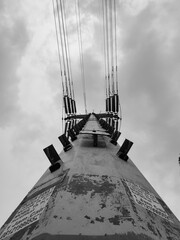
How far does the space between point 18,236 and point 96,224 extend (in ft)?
2.83

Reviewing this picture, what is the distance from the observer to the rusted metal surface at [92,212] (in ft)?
6.97

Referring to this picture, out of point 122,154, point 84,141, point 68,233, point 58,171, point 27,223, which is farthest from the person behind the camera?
point 84,141

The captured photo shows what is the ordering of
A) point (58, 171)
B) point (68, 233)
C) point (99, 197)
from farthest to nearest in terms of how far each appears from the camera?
1. point (58, 171)
2. point (99, 197)
3. point (68, 233)

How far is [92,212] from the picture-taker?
243 centimetres

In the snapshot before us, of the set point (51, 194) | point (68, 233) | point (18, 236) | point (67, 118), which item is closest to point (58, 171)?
point (51, 194)

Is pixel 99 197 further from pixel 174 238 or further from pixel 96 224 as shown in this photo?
pixel 174 238

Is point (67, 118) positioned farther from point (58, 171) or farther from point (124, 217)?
point (124, 217)

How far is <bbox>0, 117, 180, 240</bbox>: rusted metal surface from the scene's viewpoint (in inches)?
83.7

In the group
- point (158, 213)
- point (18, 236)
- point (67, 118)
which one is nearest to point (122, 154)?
point (158, 213)

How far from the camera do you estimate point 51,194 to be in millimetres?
3064

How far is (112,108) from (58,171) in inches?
490

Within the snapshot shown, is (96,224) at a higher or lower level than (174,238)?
higher

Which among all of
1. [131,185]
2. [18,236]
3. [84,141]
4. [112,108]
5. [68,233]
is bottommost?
[68,233]

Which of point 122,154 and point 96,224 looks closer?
point 96,224
